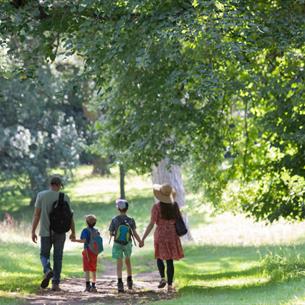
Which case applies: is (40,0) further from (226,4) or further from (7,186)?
(7,186)

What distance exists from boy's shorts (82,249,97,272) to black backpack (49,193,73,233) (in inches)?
24.9

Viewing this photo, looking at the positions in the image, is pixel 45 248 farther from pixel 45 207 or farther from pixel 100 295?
pixel 100 295

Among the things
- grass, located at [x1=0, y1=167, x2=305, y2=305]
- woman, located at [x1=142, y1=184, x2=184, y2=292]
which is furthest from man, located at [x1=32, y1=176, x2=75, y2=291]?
woman, located at [x1=142, y1=184, x2=184, y2=292]

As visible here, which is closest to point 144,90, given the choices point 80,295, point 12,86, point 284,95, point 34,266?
point 284,95

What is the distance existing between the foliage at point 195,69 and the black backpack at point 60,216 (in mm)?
1881

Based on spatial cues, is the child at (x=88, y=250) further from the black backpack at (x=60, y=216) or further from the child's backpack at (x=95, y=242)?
the black backpack at (x=60, y=216)

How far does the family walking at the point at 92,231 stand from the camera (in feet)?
43.3

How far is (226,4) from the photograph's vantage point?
12.0 m

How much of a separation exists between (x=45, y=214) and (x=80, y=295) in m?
1.42

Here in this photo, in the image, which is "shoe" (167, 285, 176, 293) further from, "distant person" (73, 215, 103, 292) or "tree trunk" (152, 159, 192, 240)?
"tree trunk" (152, 159, 192, 240)

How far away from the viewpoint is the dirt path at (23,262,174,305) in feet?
40.4

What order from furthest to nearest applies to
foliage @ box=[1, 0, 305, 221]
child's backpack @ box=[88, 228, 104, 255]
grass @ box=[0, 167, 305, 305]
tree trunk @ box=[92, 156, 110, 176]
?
tree trunk @ box=[92, 156, 110, 176], child's backpack @ box=[88, 228, 104, 255], grass @ box=[0, 167, 305, 305], foliage @ box=[1, 0, 305, 221]

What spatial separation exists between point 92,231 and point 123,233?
0.54 m

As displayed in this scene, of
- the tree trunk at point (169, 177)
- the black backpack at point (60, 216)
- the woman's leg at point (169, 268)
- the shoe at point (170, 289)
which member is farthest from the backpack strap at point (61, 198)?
the tree trunk at point (169, 177)
